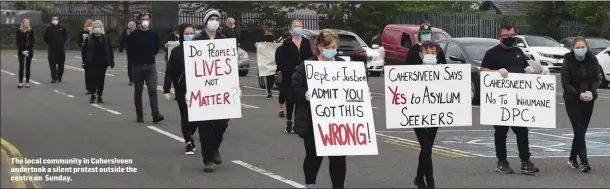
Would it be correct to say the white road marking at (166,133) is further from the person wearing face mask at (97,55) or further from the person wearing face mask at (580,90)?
the person wearing face mask at (580,90)

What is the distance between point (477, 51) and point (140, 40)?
8693 millimetres

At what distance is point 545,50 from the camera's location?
31516 mm

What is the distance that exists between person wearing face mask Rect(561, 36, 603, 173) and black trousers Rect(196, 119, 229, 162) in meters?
3.79

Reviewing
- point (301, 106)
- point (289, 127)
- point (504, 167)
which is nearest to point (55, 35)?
point (289, 127)

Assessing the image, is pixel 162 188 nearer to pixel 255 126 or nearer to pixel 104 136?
pixel 104 136

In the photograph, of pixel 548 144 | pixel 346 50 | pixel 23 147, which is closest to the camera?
pixel 23 147

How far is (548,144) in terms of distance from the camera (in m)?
14.7

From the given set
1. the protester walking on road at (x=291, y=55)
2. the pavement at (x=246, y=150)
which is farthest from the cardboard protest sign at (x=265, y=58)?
the protester walking on road at (x=291, y=55)

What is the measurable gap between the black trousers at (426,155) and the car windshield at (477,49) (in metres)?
11.9

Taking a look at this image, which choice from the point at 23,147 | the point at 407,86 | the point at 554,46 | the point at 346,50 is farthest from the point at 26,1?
the point at 554,46

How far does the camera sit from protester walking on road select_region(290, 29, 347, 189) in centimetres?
930

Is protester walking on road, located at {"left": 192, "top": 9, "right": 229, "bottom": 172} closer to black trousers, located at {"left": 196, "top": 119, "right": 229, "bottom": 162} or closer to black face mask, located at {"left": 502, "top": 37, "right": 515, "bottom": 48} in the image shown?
black trousers, located at {"left": 196, "top": 119, "right": 229, "bottom": 162}

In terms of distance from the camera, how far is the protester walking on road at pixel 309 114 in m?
9.30

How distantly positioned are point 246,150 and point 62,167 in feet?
8.55
